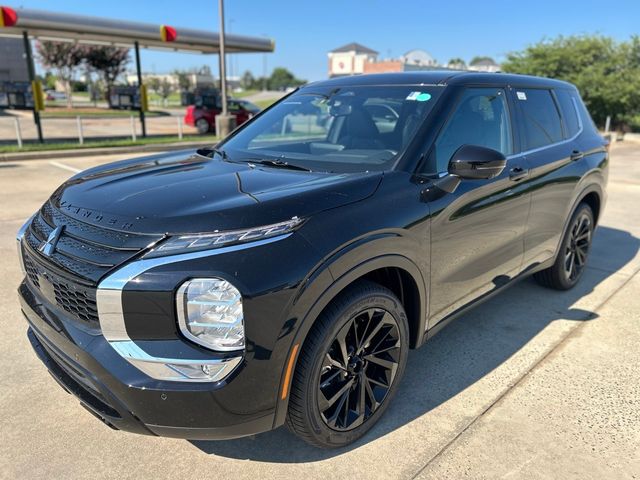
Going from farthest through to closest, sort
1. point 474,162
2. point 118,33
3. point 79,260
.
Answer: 1. point 118,33
2. point 474,162
3. point 79,260

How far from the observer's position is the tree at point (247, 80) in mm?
132750

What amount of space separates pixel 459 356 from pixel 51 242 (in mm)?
2644

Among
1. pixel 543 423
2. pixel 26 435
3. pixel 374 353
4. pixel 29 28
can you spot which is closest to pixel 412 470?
pixel 374 353

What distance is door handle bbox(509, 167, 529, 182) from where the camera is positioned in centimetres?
343

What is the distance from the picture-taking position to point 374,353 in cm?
265

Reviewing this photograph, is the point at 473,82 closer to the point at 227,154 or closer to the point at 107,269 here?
the point at 227,154

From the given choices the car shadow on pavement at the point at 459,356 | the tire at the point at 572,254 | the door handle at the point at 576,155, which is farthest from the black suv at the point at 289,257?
the tire at the point at 572,254

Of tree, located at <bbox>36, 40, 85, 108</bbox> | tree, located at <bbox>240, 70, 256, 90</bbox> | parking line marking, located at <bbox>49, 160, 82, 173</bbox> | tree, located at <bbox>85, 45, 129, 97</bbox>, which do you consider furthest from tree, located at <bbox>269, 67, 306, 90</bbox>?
parking line marking, located at <bbox>49, 160, 82, 173</bbox>

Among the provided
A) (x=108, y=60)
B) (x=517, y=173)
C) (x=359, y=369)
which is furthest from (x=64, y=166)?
(x=108, y=60)

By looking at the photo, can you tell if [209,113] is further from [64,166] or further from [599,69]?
[599,69]

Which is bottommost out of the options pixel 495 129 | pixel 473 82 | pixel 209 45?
pixel 495 129

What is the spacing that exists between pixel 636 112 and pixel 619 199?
16892 mm

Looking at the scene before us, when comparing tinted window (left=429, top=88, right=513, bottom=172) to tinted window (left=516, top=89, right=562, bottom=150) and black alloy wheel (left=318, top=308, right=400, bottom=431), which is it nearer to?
tinted window (left=516, top=89, right=562, bottom=150)

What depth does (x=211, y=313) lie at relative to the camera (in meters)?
1.97
